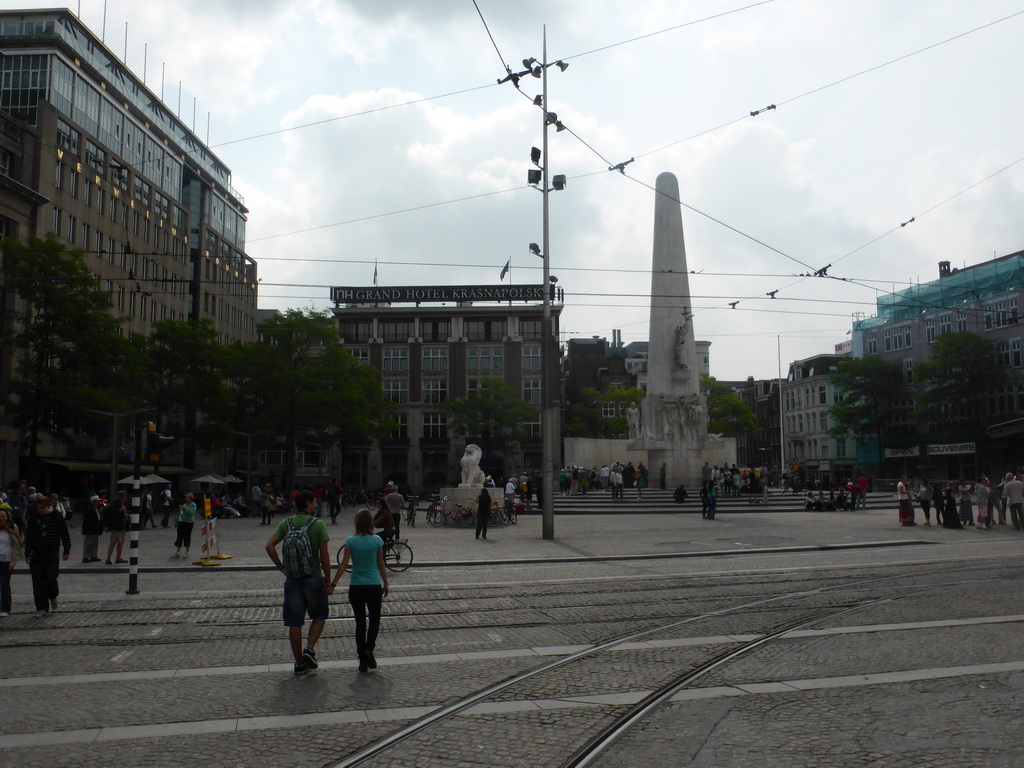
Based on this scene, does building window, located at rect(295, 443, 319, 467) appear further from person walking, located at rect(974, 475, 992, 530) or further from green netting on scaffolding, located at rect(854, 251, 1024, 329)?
person walking, located at rect(974, 475, 992, 530)

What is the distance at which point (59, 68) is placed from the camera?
51.5 m

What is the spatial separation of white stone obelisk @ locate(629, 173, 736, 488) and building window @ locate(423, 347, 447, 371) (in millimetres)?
41844

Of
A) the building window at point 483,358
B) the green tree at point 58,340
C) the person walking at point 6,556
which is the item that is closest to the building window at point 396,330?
the building window at point 483,358

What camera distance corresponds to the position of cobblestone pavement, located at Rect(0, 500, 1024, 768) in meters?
5.74

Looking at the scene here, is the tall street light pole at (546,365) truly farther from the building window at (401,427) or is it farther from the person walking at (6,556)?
the building window at (401,427)

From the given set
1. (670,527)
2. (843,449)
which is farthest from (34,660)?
(843,449)

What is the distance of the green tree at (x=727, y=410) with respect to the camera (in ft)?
247

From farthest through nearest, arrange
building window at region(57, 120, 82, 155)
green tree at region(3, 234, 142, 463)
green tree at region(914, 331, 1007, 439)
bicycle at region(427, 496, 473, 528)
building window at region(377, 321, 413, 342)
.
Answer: building window at region(377, 321, 413, 342), green tree at region(914, 331, 1007, 439), building window at region(57, 120, 82, 155), green tree at region(3, 234, 142, 463), bicycle at region(427, 496, 473, 528)

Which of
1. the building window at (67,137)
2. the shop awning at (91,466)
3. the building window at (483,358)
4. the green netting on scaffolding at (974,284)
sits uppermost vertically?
the building window at (67,137)

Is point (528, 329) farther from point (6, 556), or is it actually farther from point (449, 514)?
point (6, 556)

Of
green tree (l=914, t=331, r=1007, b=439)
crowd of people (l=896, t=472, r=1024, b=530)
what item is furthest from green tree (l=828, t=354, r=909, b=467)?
crowd of people (l=896, t=472, r=1024, b=530)

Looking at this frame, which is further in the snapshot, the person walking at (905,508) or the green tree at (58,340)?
the green tree at (58,340)

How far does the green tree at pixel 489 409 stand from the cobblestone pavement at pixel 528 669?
55994mm

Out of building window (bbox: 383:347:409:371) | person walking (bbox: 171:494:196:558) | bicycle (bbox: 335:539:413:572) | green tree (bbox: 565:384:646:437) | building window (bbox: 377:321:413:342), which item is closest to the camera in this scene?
bicycle (bbox: 335:539:413:572)
